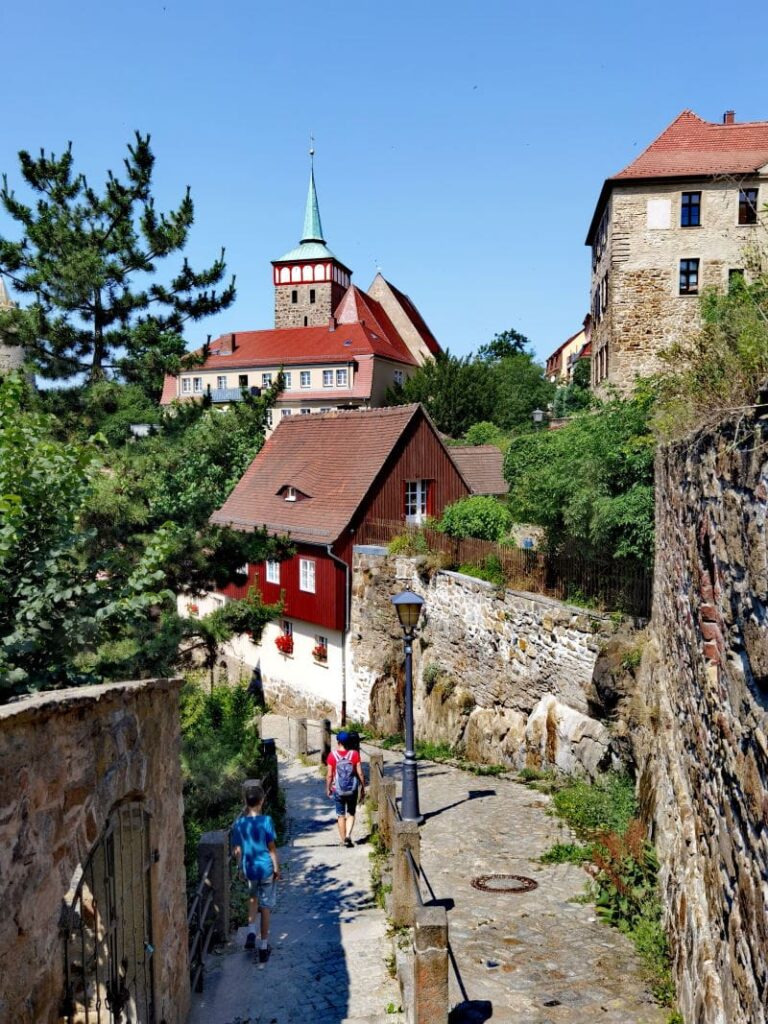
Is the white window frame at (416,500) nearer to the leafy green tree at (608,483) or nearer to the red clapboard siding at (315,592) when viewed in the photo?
the red clapboard siding at (315,592)

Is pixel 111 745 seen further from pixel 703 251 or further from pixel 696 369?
pixel 703 251

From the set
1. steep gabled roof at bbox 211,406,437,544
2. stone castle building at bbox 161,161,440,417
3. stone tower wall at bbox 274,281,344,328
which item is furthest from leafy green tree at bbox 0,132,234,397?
stone tower wall at bbox 274,281,344,328

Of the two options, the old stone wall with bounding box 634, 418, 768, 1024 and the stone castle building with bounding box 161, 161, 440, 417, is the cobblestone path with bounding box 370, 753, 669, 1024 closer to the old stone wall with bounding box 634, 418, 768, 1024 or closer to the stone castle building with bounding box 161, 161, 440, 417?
the old stone wall with bounding box 634, 418, 768, 1024

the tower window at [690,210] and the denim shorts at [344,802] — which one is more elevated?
the tower window at [690,210]

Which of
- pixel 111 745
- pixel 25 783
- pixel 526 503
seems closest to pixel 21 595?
pixel 111 745

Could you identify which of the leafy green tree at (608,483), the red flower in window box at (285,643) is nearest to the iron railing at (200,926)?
the leafy green tree at (608,483)

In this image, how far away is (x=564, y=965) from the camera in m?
7.00

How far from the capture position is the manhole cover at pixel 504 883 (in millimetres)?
8781

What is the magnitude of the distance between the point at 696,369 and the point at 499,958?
509cm

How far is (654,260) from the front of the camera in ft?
90.8

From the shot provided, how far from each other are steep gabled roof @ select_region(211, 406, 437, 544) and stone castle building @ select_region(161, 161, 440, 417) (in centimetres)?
2397

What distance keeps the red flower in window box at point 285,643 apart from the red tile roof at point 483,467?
989 centimetres

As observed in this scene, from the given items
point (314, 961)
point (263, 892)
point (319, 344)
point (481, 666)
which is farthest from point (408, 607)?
point (319, 344)

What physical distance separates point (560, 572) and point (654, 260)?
1660 cm
